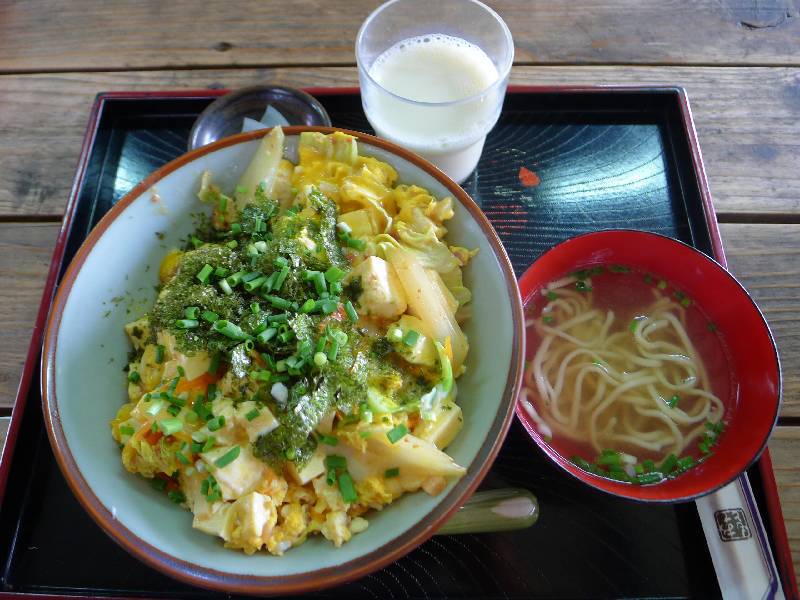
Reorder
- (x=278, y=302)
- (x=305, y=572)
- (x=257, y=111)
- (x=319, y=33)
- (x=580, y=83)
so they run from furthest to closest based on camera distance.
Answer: (x=319, y=33)
(x=580, y=83)
(x=257, y=111)
(x=278, y=302)
(x=305, y=572)

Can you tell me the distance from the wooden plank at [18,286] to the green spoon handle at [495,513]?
1614mm

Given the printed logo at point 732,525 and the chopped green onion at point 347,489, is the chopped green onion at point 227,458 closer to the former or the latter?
Answer: the chopped green onion at point 347,489

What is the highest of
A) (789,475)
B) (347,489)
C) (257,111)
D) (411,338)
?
(257,111)

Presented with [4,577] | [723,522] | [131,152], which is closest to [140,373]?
[4,577]

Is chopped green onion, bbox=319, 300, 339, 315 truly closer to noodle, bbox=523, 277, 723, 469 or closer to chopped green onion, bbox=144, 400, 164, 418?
chopped green onion, bbox=144, 400, 164, 418

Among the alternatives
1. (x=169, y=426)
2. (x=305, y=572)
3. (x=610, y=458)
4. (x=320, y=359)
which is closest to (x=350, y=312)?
(x=320, y=359)

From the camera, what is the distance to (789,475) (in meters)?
1.83

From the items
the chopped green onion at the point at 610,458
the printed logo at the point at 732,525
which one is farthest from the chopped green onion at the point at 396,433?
the printed logo at the point at 732,525

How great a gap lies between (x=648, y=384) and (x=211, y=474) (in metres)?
1.35

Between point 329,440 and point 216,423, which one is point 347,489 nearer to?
point 329,440

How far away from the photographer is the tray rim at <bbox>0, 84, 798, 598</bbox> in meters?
1.69

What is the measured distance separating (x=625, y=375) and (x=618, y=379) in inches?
1.0

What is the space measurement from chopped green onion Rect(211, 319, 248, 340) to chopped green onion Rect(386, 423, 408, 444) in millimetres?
463

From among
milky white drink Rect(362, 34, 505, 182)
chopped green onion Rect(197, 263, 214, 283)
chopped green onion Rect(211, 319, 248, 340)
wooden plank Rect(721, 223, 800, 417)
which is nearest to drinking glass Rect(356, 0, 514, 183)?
milky white drink Rect(362, 34, 505, 182)
